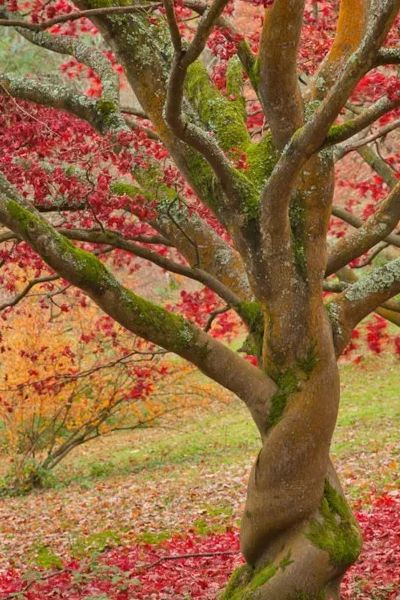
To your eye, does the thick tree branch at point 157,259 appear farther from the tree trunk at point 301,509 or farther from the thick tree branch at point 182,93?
the tree trunk at point 301,509

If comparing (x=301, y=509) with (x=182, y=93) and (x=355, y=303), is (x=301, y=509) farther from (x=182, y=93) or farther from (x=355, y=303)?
(x=182, y=93)

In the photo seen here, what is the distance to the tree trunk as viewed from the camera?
543cm

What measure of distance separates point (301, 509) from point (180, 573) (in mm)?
2229

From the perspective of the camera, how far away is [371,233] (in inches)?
241

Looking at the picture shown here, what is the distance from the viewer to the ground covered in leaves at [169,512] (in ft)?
23.0

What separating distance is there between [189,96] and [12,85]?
1.43 meters

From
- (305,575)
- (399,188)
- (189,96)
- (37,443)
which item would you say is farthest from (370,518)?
(37,443)

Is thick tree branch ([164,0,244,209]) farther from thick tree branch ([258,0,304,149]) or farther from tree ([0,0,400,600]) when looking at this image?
thick tree branch ([258,0,304,149])

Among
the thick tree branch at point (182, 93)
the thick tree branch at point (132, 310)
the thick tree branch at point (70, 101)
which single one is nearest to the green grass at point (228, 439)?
the thick tree branch at point (132, 310)

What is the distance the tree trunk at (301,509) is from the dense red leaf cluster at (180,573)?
2.45 ft

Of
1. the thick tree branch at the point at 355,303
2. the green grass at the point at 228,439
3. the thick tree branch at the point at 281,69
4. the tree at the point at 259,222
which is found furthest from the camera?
the green grass at the point at 228,439

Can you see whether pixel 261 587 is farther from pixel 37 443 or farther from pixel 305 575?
pixel 37 443

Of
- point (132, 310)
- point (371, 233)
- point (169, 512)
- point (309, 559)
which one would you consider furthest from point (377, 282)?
point (169, 512)

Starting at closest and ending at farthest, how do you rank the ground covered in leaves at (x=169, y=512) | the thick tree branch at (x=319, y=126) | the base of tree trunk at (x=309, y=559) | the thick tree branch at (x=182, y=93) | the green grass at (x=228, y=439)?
the thick tree branch at (x=182, y=93) < the thick tree branch at (x=319, y=126) < the base of tree trunk at (x=309, y=559) < the ground covered in leaves at (x=169, y=512) < the green grass at (x=228, y=439)
